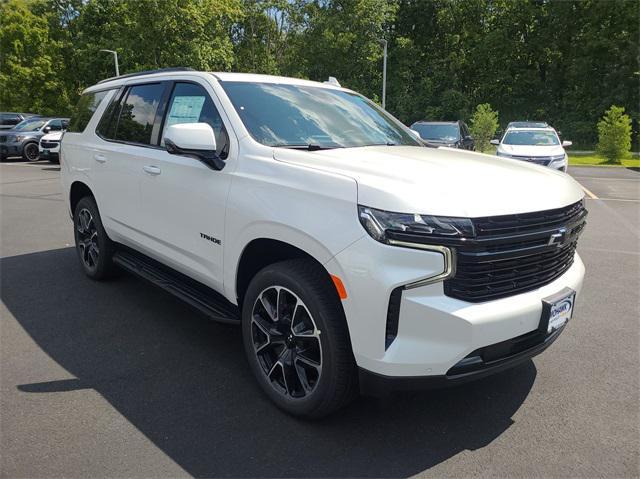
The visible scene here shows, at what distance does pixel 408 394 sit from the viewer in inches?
123

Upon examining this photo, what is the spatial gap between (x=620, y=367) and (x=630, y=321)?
3.27ft

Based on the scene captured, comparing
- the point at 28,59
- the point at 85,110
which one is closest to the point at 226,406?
the point at 85,110

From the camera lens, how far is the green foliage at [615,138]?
22406 mm

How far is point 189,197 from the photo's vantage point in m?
3.35

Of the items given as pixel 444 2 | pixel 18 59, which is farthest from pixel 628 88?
pixel 18 59

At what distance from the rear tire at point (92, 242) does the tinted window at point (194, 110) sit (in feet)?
5.18

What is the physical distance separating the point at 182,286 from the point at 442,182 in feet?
6.98

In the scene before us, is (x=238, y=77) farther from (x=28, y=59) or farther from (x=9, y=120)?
(x=28, y=59)

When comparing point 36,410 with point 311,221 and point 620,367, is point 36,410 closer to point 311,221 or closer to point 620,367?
point 311,221

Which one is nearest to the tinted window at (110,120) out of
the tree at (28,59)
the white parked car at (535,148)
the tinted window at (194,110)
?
the tinted window at (194,110)

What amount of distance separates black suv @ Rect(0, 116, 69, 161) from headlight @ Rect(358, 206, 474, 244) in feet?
71.1

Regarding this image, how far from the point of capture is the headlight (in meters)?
2.21

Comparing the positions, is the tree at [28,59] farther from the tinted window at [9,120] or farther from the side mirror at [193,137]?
the side mirror at [193,137]

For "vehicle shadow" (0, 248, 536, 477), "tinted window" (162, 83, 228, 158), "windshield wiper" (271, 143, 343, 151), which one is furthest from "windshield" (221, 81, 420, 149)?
"vehicle shadow" (0, 248, 536, 477)
